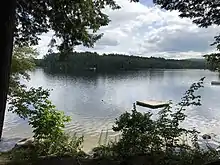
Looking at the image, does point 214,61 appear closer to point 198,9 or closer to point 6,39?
point 198,9

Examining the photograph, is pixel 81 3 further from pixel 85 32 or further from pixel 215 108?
pixel 215 108

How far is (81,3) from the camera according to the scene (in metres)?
4.49

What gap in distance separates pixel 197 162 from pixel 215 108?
18369mm

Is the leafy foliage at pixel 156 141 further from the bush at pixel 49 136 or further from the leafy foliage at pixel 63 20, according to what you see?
the leafy foliage at pixel 63 20

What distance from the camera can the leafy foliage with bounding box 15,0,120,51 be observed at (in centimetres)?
448

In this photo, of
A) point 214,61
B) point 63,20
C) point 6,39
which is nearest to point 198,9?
point 214,61

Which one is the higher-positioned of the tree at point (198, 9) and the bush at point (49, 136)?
the tree at point (198, 9)

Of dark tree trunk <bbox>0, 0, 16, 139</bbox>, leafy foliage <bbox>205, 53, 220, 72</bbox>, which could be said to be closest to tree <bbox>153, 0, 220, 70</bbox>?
leafy foliage <bbox>205, 53, 220, 72</bbox>

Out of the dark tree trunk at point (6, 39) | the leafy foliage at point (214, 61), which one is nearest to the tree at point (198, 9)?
the leafy foliage at point (214, 61)

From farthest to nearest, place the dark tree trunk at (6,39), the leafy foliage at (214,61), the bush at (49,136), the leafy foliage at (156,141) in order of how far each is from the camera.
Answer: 1. the leafy foliage at (214,61)
2. the bush at (49,136)
3. the leafy foliage at (156,141)
4. the dark tree trunk at (6,39)

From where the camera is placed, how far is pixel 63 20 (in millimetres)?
4680

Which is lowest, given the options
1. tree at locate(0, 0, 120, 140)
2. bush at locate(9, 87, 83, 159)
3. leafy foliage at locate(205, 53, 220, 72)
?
bush at locate(9, 87, 83, 159)

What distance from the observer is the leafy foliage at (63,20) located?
14.7ft

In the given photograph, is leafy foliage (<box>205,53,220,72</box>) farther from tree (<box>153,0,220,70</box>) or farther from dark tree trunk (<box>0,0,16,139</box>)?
dark tree trunk (<box>0,0,16,139</box>)
